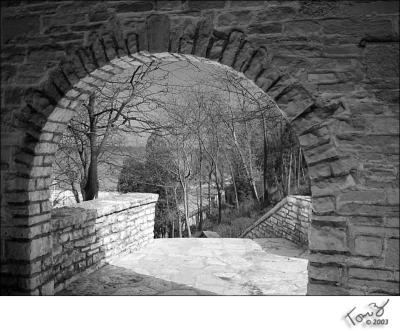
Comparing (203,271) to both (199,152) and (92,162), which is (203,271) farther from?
(199,152)

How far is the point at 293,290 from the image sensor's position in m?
3.88

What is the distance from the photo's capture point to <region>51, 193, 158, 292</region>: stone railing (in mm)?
3730

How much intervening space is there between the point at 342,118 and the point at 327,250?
0.95m

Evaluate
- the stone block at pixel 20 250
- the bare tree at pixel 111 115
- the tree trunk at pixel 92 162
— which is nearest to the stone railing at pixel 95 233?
the stone block at pixel 20 250

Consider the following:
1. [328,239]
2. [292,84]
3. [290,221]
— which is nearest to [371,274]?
[328,239]

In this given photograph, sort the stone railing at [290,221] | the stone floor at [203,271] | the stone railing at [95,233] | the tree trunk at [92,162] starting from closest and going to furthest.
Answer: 1. the stone railing at [95,233]
2. the stone floor at [203,271]
3. the stone railing at [290,221]
4. the tree trunk at [92,162]

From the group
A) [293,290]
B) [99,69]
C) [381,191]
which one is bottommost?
[293,290]

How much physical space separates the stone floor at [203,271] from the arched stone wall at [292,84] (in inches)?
53.7

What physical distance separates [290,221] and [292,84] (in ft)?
14.9

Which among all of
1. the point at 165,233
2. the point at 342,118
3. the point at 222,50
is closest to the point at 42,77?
the point at 222,50

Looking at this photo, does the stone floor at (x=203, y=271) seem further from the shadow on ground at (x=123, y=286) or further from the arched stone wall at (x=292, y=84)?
the arched stone wall at (x=292, y=84)

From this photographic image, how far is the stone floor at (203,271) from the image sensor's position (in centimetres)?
387

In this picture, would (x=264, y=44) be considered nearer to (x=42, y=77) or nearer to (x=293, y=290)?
(x=42, y=77)

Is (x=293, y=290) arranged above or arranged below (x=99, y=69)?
below
